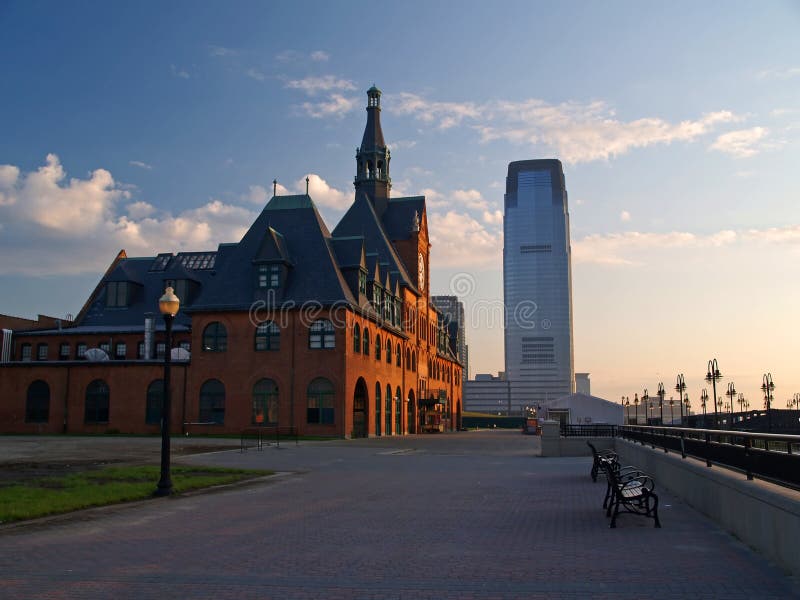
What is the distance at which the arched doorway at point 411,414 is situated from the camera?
75.0 meters

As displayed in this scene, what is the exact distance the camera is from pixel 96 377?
2253 inches

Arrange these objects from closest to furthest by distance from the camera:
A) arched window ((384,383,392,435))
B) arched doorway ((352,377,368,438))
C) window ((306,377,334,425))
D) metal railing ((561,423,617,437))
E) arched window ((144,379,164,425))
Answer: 1. metal railing ((561,423,617,437))
2. window ((306,377,334,425))
3. arched window ((144,379,164,425))
4. arched doorway ((352,377,368,438))
5. arched window ((384,383,392,435))

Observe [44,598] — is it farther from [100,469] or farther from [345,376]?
[345,376]

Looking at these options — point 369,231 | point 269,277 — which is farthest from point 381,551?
point 369,231

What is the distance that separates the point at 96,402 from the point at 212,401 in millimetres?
10151

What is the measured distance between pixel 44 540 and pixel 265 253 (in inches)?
1747

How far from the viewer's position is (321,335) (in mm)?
52719

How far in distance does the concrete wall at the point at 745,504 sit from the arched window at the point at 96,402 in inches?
1940

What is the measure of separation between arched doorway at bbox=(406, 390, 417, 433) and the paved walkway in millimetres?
57809

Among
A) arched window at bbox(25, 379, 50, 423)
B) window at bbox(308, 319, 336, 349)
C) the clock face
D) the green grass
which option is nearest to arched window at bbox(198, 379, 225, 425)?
window at bbox(308, 319, 336, 349)

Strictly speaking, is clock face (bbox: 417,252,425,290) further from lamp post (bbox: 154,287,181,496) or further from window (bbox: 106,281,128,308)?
lamp post (bbox: 154,287,181,496)

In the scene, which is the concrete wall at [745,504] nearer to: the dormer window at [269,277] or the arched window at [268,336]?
the arched window at [268,336]

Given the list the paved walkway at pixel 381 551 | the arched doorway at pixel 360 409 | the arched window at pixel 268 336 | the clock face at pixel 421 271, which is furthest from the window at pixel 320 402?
the paved walkway at pixel 381 551

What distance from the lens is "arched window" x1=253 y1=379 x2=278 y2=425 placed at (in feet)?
172
